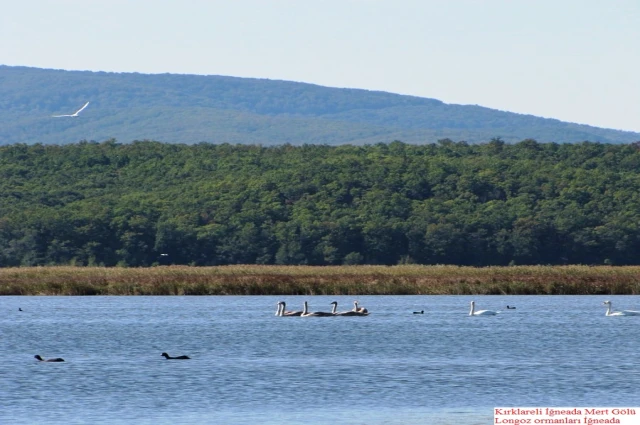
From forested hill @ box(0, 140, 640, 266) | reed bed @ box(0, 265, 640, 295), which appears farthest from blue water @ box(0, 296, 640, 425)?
forested hill @ box(0, 140, 640, 266)

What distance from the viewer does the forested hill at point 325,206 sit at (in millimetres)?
97125

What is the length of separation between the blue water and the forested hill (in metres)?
44.8

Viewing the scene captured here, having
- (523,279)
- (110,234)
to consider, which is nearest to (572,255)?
(110,234)

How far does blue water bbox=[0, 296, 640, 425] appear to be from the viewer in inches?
964

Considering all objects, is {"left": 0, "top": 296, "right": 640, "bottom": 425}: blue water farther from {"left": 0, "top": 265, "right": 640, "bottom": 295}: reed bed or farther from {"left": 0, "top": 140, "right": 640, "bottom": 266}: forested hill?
{"left": 0, "top": 140, "right": 640, "bottom": 266}: forested hill

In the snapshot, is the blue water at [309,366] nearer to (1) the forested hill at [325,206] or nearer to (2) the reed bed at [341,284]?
(2) the reed bed at [341,284]

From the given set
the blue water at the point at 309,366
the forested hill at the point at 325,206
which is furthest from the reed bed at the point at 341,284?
the forested hill at the point at 325,206

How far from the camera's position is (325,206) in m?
108

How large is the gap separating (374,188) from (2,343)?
7569 centimetres

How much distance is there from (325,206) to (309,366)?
76778 mm

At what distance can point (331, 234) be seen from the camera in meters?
98.5

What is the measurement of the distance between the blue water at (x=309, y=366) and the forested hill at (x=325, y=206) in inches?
1764

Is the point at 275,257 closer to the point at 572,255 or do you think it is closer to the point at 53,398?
the point at 572,255

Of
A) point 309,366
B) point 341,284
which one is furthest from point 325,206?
point 309,366
